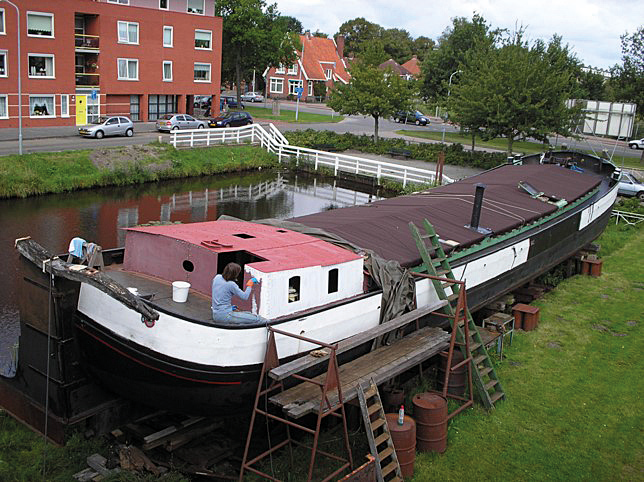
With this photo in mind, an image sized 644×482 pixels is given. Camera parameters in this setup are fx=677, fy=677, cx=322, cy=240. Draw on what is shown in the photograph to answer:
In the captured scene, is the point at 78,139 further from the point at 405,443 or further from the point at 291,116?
A: the point at 405,443

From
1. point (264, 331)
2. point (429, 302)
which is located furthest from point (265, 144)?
point (264, 331)

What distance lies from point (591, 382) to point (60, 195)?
23828 millimetres

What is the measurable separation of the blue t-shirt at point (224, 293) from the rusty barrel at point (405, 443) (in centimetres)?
299

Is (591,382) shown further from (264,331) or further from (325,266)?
(264,331)

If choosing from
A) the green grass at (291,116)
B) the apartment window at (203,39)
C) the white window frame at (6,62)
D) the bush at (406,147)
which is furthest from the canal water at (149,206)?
the green grass at (291,116)

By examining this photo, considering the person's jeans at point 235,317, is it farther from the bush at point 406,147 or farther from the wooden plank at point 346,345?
the bush at point 406,147

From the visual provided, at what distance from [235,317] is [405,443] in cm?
316

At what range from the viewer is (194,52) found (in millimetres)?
52000

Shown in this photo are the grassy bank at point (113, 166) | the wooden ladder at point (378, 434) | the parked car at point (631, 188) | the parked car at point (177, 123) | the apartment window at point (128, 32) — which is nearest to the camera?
the wooden ladder at point (378, 434)

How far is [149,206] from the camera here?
95.8 ft

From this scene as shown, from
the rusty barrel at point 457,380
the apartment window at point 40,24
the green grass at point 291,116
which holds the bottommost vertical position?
the rusty barrel at point 457,380

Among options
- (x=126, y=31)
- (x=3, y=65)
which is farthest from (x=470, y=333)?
(x=126, y=31)

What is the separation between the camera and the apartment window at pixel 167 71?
50375 mm

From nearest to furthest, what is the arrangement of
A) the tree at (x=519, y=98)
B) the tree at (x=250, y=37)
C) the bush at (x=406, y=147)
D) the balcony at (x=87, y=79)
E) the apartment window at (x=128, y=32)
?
1. the tree at (x=519, y=98)
2. the bush at (x=406, y=147)
3. the balcony at (x=87, y=79)
4. the apartment window at (x=128, y=32)
5. the tree at (x=250, y=37)
